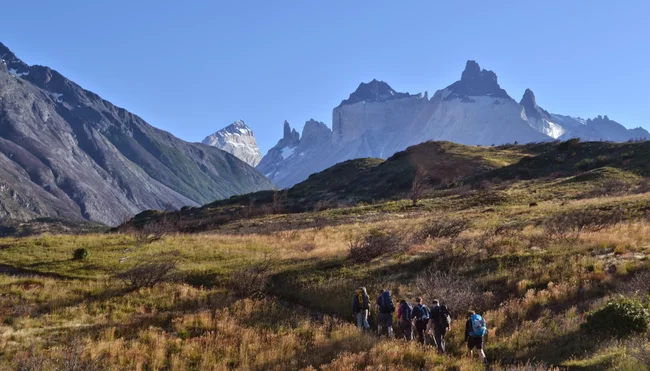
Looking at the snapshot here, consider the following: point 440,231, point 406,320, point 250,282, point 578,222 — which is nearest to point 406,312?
point 406,320

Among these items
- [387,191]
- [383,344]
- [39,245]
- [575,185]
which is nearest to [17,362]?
[383,344]

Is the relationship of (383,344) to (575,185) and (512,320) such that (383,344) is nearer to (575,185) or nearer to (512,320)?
(512,320)

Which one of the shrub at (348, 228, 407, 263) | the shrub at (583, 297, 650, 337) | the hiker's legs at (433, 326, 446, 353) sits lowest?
the hiker's legs at (433, 326, 446, 353)

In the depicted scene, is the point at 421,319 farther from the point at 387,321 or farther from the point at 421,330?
the point at 387,321

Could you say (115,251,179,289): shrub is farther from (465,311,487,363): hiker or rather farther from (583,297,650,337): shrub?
(583,297,650,337): shrub

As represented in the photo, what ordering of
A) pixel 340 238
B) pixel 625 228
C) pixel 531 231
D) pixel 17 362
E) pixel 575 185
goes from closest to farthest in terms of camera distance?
pixel 17 362 < pixel 625 228 < pixel 531 231 < pixel 340 238 < pixel 575 185

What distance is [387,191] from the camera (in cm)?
7294

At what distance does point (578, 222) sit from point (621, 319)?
16.1m

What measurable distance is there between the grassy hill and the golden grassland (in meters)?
0.06

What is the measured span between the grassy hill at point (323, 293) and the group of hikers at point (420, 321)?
544mm

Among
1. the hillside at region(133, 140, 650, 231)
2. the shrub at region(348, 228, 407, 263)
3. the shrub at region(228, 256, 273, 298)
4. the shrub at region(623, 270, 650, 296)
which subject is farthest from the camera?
the hillside at region(133, 140, 650, 231)

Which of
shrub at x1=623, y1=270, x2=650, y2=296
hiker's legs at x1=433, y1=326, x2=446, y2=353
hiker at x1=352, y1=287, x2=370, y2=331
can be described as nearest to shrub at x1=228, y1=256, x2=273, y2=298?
hiker at x1=352, y1=287, x2=370, y2=331

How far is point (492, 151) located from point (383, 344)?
84.6m

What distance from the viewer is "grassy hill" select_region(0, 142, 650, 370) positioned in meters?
11.5
